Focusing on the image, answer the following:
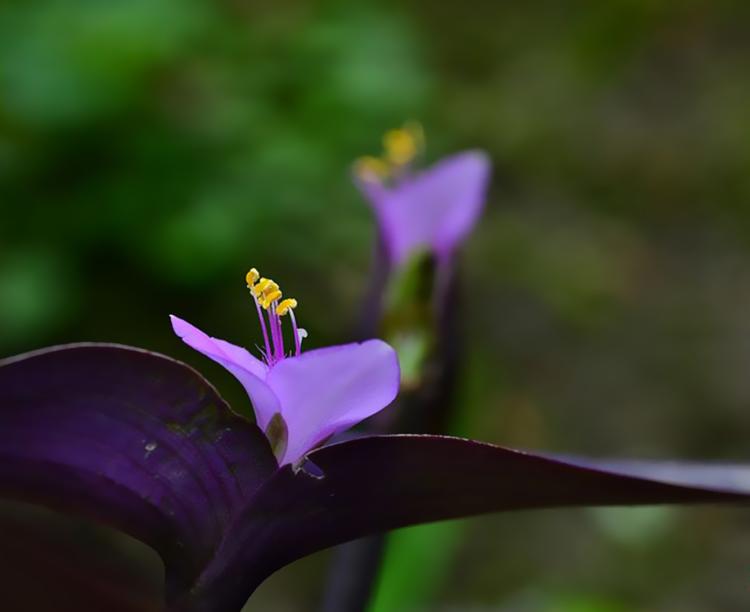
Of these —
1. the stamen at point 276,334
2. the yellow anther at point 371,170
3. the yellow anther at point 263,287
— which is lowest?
the stamen at point 276,334

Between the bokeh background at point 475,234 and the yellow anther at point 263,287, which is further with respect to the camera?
the bokeh background at point 475,234

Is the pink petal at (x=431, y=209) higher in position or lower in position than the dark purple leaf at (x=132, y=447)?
higher

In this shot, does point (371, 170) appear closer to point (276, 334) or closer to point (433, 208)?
point (433, 208)

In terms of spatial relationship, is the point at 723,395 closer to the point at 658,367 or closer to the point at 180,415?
the point at 658,367

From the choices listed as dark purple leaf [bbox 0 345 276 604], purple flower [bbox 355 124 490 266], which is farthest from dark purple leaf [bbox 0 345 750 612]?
purple flower [bbox 355 124 490 266]

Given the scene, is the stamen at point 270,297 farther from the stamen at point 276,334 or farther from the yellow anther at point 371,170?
the yellow anther at point 371,170

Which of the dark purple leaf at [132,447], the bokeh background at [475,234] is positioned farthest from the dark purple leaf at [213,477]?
the bokeh background at [475,234]

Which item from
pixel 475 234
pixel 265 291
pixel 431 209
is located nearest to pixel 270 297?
pixel 265 291

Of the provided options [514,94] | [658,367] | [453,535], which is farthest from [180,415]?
[514,94]
